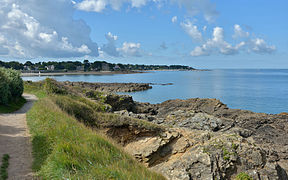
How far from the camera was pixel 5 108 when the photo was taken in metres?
23.5

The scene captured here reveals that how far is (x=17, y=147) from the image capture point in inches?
441

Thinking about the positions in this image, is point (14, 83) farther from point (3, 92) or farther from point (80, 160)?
point (80, 160)

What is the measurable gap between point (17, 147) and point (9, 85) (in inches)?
803

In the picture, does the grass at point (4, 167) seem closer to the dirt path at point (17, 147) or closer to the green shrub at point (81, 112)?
the dirt path at point (17, 147)

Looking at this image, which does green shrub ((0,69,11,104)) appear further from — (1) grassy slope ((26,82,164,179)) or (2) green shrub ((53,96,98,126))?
(1) grassy slope ((26,82,164,179))

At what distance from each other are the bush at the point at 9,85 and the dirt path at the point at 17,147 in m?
8.30

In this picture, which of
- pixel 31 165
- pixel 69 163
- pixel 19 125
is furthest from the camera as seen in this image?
pixel 19 125

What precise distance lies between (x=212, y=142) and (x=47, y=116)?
10.2 m

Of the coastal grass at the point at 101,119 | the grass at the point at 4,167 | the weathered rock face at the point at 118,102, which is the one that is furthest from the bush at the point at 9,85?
the grass at the point at 4,167

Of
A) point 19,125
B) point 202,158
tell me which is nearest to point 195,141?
point 202,158

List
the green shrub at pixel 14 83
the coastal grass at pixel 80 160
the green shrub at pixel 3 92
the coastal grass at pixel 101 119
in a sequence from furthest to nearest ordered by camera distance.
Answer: the green shrub at pixel 14 83
the green shrub at pixel 3 92
the coastal grass at pixel 101 119
the coastal grass at pixel 80 160

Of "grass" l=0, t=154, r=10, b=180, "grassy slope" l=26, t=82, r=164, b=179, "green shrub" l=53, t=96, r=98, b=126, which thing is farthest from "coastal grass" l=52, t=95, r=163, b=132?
"grass" l=0, t=154, r=10, b=180

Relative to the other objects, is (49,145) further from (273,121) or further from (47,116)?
(273,121)

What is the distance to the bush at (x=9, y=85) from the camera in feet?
80.1
